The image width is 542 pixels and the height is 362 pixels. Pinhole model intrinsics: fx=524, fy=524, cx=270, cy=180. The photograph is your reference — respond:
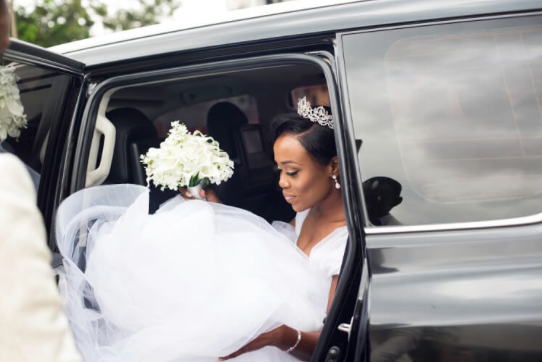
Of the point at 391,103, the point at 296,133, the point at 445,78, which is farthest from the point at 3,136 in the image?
the point at 445,78

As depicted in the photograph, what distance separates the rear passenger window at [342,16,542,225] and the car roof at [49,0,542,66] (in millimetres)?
51

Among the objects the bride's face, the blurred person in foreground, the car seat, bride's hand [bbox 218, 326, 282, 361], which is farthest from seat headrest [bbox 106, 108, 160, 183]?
the blurred person in foreground

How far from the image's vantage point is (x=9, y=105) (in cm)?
190

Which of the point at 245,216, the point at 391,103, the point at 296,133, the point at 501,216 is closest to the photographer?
the point at 501,216

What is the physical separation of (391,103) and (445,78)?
0.17 metres

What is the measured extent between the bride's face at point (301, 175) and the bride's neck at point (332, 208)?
0.08 ft

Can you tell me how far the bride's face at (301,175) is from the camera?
2.23 metres

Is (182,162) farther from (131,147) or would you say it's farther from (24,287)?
(24,287)

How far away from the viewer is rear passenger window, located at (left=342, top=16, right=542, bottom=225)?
147 cm

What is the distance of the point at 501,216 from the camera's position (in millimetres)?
1451

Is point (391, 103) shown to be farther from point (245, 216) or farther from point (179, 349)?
point (179, 349)

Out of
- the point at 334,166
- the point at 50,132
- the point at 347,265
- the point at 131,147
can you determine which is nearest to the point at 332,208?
the point at 334,166

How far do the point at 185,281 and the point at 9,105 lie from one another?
3.00ft

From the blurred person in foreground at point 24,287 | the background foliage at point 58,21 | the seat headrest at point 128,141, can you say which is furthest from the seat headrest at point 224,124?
the background foliage at point 58,21
